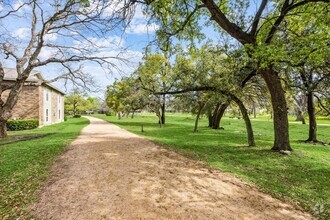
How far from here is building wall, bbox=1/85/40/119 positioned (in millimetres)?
26281

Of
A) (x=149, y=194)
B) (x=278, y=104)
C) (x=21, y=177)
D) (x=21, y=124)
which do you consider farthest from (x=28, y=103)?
A: (x=149, y=194)

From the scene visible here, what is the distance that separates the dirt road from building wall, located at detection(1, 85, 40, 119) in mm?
21332

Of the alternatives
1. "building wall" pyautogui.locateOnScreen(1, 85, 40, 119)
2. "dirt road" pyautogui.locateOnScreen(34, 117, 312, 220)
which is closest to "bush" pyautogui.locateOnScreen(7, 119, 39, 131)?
"building wall" pyautogui.locateOnScreen(1, 85, 40, 119)

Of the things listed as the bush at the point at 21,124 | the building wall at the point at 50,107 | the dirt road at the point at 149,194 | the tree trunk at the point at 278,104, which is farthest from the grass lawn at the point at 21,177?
the building wall at the point at 50,107

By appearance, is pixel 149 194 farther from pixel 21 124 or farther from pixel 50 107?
pixel 50 107

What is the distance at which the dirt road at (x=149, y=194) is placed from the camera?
4602mm

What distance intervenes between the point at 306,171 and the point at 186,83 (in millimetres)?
7523

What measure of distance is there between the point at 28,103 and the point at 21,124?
318 centimetres

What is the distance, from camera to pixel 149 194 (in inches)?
214

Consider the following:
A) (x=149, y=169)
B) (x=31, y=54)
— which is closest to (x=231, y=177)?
(x=149, y=169)

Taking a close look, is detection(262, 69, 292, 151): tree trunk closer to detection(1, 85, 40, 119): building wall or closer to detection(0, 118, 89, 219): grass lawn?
detection(0, 118, 89, 219): grass lawn

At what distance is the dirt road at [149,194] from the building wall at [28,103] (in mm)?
21332

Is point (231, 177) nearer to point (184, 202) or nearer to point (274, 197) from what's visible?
point (274, 197)

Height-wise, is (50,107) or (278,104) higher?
(50,107)
